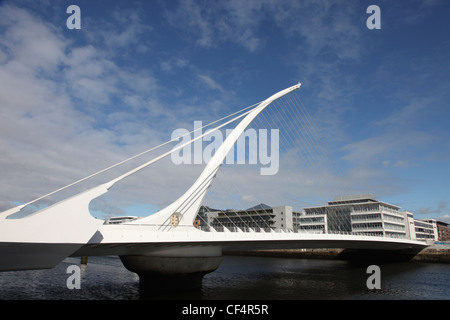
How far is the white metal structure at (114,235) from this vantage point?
12031 millimetres

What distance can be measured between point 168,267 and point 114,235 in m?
6.71

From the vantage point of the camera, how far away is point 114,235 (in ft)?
49.6

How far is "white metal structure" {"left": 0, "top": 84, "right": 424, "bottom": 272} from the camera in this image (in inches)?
474

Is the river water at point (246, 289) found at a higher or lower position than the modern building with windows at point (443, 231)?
lower

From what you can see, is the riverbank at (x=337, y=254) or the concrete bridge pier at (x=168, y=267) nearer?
the concrete bridge pier at (x=168, y=267)

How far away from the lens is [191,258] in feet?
69.9

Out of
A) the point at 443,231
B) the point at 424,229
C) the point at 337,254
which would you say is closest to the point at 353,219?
the point at 337,254

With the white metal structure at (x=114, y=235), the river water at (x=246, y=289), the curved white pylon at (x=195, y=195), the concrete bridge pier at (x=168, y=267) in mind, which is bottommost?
the river water at (x=246, y=289)

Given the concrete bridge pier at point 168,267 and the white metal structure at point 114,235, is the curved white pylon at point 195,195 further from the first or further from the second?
the concrete bridge pier at point 168,267

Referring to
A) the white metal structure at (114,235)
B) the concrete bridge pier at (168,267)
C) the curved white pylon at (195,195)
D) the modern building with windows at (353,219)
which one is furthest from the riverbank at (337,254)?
the concrete bridge pier at (168,267)
